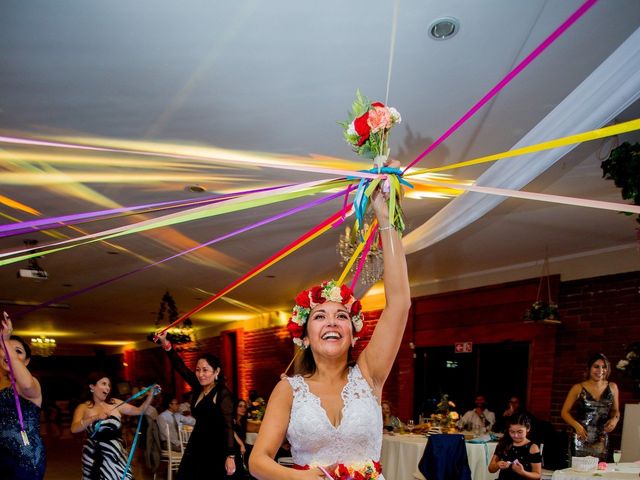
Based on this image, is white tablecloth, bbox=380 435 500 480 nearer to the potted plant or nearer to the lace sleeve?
the potted plant

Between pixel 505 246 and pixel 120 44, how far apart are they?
18.5 ft

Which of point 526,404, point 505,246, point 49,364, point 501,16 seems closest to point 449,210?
point 501,16

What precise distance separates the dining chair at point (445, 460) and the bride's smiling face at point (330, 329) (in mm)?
3736

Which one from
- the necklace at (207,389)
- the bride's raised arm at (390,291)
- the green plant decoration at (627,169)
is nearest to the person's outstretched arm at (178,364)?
the necklace at (207,389)

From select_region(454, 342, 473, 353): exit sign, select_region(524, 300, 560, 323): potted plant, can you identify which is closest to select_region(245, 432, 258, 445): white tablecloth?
select_region(454, 342, 473, 353): exit sign

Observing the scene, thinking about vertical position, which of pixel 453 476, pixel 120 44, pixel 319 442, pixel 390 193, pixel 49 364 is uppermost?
pixel 120 44

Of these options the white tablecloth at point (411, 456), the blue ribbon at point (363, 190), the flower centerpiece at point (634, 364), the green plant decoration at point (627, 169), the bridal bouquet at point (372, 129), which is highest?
the green plant decoration at point (627, 169)

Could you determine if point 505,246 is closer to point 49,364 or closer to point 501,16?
point 501,16

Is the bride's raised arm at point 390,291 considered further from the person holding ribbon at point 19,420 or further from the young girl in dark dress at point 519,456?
the young girl in dark dress at point 519,456

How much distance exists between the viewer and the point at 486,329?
8.65 m

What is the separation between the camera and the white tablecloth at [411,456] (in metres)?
5.74

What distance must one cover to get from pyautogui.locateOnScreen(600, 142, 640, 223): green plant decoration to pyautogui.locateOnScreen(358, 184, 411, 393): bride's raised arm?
1858mm

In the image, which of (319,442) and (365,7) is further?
(365,7)

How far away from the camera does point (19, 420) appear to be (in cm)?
370
